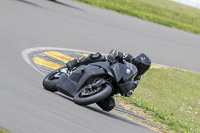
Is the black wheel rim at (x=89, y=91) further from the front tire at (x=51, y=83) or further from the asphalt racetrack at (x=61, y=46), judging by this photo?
the front tire at (x=51, y=83)

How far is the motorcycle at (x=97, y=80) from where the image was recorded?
7.05 metres

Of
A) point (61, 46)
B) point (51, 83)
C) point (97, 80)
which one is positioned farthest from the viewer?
point (61, 46)

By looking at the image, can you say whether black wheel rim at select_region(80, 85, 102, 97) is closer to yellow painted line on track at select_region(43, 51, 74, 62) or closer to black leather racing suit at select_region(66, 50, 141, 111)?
black leather racing suit at select_region(66, 50, 141, 111)

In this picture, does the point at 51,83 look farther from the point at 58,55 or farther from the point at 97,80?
the point at 58,55

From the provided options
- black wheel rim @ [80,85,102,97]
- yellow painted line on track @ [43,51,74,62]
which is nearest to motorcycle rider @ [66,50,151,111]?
black wheel rim @ [80,85,102,97]

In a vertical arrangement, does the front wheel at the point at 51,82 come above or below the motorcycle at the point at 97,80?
below

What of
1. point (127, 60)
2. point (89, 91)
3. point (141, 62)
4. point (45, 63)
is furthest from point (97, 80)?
point (45, 63)

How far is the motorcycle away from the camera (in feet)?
23.1

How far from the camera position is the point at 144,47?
18.0m

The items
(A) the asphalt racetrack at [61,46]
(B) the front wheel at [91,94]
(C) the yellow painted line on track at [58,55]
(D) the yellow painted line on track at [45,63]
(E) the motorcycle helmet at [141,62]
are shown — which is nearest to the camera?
(A) the asphalt racetrack at [61,46]

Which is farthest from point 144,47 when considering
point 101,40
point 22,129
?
point 22,129

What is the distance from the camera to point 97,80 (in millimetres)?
7305

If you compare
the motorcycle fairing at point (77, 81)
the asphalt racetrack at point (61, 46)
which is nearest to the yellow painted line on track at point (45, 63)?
the asphalt racetrack at point (61, 46)

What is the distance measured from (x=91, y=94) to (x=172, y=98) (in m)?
5.69
